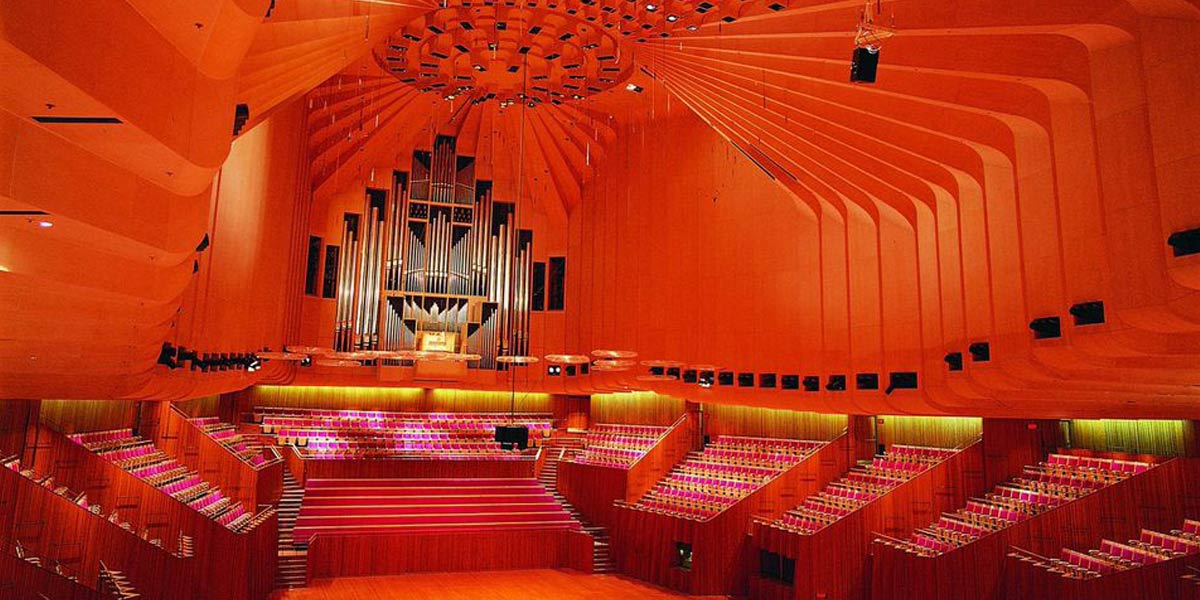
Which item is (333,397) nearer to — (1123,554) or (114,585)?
(114,585)

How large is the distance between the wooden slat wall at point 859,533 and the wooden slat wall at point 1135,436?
1.28 metres

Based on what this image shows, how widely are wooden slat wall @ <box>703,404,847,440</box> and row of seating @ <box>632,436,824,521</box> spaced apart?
0.48ft

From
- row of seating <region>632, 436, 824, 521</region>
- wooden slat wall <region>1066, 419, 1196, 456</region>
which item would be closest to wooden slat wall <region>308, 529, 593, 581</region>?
row of seating <region>632, 436, 824, 521</region>

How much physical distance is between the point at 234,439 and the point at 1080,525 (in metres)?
11.3

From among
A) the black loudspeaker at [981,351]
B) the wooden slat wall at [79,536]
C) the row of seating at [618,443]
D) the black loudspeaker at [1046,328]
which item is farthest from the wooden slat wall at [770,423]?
the wooden slat wall at [79,536]

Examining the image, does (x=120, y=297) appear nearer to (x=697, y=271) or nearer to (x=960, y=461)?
(x=697, y=271)

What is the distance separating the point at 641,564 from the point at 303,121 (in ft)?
27.3

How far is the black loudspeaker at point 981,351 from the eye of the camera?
22.5 ft

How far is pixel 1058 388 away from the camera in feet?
21.8

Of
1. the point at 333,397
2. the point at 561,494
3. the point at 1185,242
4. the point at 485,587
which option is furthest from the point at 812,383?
the point at 333,397

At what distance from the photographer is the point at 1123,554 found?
746 cm

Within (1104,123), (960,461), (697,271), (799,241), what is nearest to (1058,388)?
(1104,123)

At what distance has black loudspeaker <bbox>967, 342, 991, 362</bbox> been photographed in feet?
22.5

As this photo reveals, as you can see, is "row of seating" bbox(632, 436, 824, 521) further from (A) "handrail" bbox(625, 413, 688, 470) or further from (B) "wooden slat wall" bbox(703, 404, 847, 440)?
(A) "handrail" bbox(625, 413, 688, 470)
